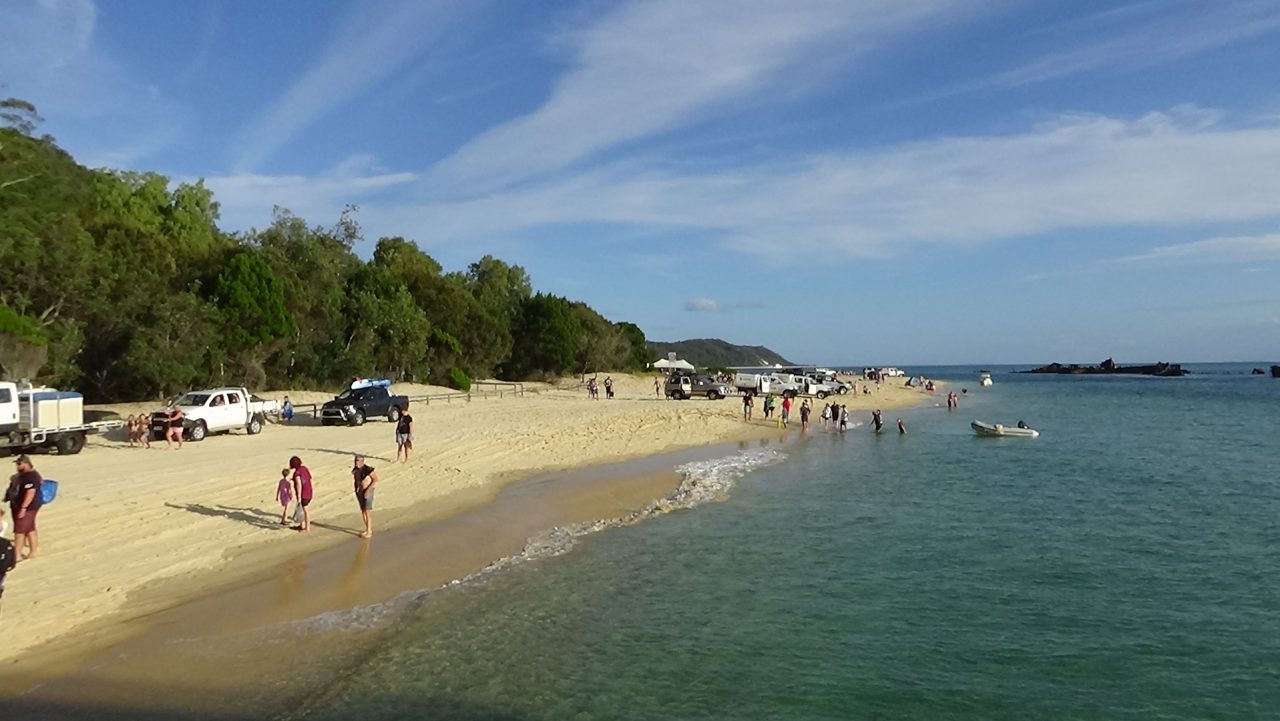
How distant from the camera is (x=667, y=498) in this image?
21.3 m

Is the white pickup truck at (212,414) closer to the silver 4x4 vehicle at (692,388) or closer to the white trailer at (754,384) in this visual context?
the silver 4x4 vehicle at (692,388)

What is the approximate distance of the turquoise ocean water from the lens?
9.02 metres

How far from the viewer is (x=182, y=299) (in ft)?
122

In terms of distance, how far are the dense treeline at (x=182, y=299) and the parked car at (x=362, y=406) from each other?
909cm

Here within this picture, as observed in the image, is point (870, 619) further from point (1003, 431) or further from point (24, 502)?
point (1003, 431)

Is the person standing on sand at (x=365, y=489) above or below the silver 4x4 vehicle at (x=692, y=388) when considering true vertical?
below

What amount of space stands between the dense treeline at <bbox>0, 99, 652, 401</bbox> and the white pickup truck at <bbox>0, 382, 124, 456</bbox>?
6674mm

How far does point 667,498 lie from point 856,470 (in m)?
9.21

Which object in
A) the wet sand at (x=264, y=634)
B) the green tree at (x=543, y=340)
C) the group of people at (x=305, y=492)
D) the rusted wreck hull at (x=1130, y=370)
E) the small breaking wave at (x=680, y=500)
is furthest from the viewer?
the rusted wreck hull at (x=1130, y=370)

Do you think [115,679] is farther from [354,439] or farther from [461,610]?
[354,439]

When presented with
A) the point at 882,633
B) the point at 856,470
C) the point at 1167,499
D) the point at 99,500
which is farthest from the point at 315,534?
the point at 1167,499

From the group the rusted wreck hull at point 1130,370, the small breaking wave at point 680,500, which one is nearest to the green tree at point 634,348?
the small breaking wave at point 680,500

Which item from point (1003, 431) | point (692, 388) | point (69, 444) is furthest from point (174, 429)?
point (692, 388)

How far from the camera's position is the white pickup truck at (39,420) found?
A: 21.7 metres
